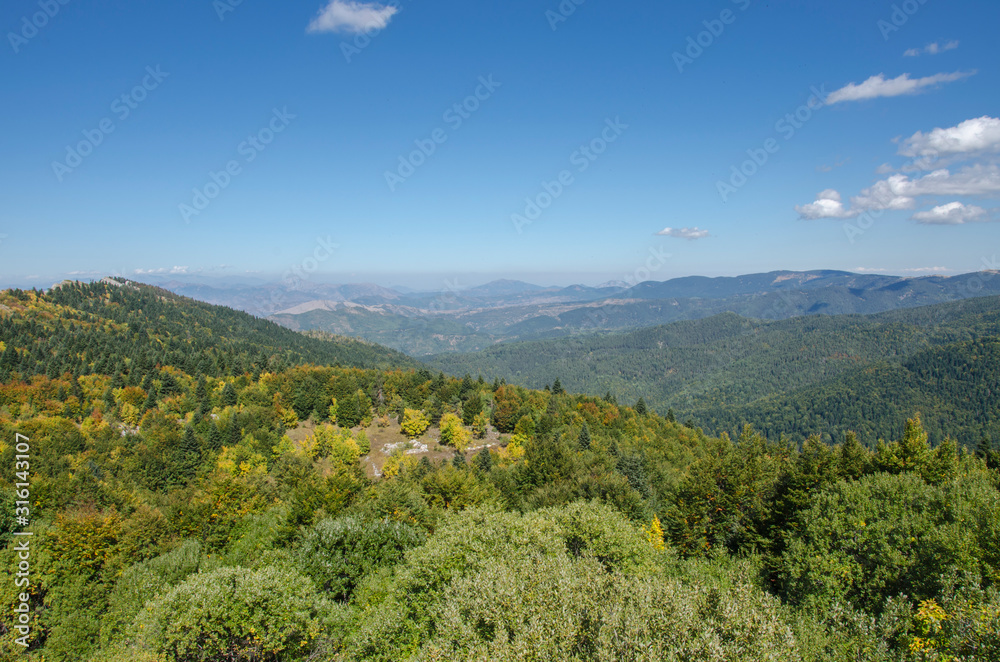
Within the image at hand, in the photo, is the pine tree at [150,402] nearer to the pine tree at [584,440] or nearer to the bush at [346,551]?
the bush at [346,551]

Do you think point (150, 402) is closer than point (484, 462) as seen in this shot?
No

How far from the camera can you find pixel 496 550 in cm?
2575

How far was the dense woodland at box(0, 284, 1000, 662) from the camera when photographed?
1592 cm

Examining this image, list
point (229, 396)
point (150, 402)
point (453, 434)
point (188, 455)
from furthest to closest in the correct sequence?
point (229, 396), point (150, 402), point (453, 434), point (188, 455)

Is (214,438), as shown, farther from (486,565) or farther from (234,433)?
(486,565)

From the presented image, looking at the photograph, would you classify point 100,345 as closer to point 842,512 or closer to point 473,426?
point 473,426

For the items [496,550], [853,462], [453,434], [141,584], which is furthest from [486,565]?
[453,434]

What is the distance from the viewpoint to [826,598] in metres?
24.7

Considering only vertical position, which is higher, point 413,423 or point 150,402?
point 150,402

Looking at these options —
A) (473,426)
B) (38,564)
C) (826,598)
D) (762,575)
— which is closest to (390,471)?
(473,426)

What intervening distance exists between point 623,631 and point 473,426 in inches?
2759

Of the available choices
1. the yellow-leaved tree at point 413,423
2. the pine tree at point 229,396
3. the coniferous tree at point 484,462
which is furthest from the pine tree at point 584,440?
the pine tree at point 229,396

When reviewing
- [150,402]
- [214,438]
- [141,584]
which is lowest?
[214,438]

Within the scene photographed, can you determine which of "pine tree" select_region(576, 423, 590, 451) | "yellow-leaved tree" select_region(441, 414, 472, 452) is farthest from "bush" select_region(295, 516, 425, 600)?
"pine tree" select_region(576, 423, 590, 451)
